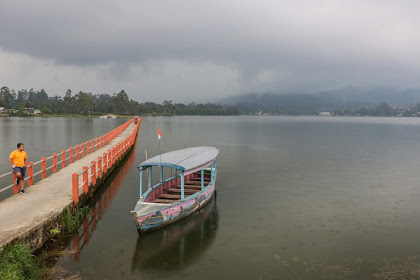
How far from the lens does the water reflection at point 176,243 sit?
12797 millimetres

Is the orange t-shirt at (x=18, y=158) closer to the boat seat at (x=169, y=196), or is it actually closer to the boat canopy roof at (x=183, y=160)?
the boat canopy roof at (x=183, y=160)

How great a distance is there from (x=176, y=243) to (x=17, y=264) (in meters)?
6.23

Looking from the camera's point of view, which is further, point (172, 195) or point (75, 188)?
point (172, 195)

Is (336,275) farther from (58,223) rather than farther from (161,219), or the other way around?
(58,223)

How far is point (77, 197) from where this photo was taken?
1598 centimetres

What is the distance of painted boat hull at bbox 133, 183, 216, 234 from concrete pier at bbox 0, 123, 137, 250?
3367 mm

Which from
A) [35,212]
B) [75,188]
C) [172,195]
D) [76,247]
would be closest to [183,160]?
[172,195]

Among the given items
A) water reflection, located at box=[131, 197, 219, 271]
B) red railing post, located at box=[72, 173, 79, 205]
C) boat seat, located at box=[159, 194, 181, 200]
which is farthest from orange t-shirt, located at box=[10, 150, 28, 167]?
water reflection, located at box=[131, 197, 219, 271]

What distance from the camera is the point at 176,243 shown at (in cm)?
1448

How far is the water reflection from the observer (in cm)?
1280

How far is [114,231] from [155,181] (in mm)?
10451

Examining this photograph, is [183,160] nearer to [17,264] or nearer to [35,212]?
[35,212]

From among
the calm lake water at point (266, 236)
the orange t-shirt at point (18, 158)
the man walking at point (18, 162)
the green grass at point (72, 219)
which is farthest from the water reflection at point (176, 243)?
the orange t-shirt at point (18, 158)

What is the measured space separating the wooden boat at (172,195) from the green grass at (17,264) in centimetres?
414
